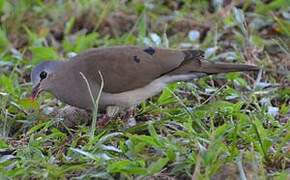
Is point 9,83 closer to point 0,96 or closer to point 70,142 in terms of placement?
point 0,96

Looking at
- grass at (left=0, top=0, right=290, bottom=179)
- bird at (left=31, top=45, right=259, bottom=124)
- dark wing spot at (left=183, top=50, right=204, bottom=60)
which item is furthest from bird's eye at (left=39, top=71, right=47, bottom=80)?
dark wing spot at (left=183, top=50, right=204, bottom=60)

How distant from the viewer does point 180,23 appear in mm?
8273

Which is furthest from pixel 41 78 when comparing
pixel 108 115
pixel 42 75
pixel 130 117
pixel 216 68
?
pixel 216 68

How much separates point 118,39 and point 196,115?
2617 millimetres

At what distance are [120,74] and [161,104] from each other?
14.6 inches

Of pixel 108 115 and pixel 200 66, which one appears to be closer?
pixel 108 115

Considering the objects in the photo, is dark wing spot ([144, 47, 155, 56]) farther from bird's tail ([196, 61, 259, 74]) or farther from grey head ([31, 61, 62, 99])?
grey head ([31, 61, 62, 99])

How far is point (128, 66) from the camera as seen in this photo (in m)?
5.97

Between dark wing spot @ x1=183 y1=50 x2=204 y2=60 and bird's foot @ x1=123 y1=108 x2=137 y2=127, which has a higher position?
dark wing spot @ x1=183 y1=50 x2=204 y2=60

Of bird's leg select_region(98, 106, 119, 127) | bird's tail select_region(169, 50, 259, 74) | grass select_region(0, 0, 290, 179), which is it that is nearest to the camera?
grass select_region(0, 0, 290, 179)

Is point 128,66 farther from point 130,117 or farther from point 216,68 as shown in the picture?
point 216,68

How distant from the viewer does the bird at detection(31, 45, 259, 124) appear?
19.3 feet

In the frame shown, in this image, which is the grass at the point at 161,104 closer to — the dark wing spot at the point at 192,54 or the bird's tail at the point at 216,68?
the bird's tail at the point at 216,68

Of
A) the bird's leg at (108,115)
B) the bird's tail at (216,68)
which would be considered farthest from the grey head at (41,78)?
the bird's tail at (216,68)
